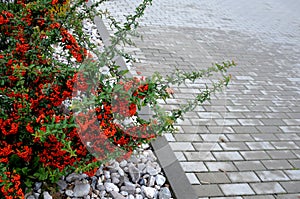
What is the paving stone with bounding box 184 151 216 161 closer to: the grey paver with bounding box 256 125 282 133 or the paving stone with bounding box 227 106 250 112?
the grey paver with bounding box 256 125 282 133

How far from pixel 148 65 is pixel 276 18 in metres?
6.46

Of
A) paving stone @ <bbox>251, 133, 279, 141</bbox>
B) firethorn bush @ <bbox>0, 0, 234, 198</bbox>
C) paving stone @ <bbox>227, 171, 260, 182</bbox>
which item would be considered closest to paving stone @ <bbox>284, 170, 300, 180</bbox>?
paving stone @ <bbox>227, 171, 260, 182</bbox>

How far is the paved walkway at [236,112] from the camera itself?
3195 millimetres

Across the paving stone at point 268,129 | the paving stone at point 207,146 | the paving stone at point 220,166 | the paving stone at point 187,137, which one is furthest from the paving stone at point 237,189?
the paving stone at point 268,129

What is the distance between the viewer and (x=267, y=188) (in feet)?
10.3

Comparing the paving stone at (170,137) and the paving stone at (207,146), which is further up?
the paving stone at (170,137)

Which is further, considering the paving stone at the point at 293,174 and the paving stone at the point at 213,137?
the paving stone at the point at 213,137

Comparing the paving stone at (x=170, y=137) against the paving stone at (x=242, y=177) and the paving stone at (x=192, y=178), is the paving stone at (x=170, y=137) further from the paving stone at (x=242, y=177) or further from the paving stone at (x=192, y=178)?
the paving stone at (x=242, y=177)

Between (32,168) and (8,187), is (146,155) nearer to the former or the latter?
(32,168)

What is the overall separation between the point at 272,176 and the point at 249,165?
226mm

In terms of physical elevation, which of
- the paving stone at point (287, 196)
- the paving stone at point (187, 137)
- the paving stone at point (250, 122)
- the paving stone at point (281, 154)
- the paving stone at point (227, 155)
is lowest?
the paving stone at point (287, 196)

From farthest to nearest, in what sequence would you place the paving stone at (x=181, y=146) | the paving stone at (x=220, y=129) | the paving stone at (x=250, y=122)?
the paving stone at (x=250, y=122)
the paving stone at (x=220, y=129)
the paving stone at (x=181, y=146)

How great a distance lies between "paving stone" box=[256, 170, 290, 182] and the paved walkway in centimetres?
1

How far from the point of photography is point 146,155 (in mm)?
3188
